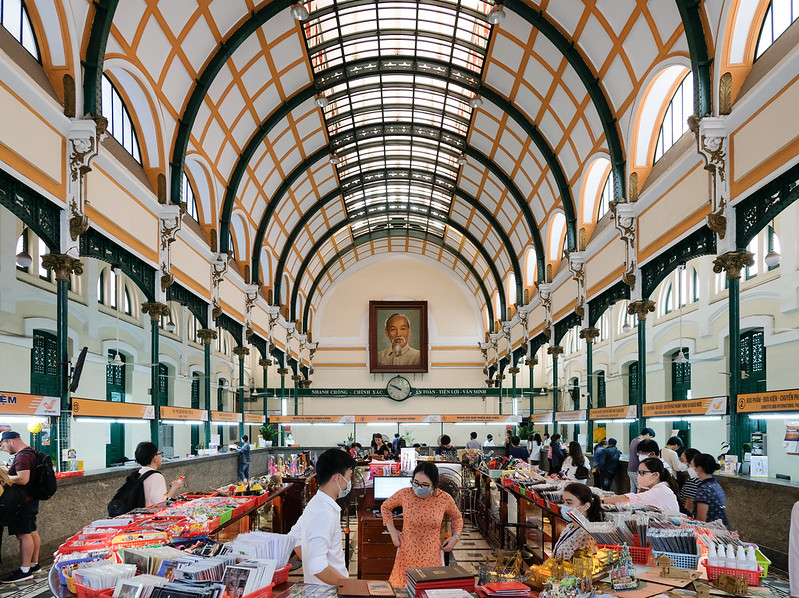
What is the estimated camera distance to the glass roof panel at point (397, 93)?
17891 millimetres

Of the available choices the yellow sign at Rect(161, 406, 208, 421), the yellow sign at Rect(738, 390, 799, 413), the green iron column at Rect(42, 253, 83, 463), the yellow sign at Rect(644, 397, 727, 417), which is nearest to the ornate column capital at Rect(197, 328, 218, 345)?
the yellow sign at Rect(161, 406, 208, 421)

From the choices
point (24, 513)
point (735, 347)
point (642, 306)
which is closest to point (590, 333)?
point (642, 306)

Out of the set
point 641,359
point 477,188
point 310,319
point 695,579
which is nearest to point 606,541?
point 695,579

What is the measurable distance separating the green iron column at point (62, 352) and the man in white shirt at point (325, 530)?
6653 mm

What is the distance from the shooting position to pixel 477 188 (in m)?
27.3

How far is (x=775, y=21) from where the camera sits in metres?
9.42

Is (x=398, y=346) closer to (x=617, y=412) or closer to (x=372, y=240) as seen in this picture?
(x=372, y=240)

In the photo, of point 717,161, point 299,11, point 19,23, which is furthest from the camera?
point 299,11

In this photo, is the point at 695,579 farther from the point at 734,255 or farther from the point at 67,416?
the point at 67,416

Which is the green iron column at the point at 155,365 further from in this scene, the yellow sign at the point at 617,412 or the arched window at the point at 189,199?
the yellow sign at the point at 617,412

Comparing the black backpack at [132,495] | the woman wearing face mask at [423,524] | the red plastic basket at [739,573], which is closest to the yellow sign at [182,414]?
the black backpack at [132,495]

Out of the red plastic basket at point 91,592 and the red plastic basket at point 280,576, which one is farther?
the red plastic basket at point 280,576

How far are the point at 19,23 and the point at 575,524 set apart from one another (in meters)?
9.29

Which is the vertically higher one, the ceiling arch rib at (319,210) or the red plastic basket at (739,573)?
the ceiling arch rib at (319,210)
